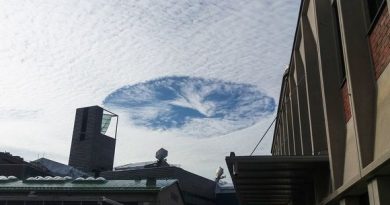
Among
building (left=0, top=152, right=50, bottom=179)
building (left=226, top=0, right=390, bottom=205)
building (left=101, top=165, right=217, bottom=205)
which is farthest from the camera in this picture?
building (left=101, top=165, right=217, bottom=205)

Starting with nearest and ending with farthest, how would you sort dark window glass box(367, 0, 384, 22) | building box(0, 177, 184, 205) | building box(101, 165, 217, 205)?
dark window glass box(367, 0, 384, 22), building box(0, 177, 184, 205), building box(101, 165, 217, 205)

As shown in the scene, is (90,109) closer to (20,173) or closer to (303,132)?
(20,173)

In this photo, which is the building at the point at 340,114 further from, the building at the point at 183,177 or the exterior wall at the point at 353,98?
the building at the point at 183,177

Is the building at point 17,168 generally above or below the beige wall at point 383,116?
above

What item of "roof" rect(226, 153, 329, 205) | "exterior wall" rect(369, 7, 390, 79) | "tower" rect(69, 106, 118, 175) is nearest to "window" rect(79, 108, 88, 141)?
"tower" rect(69, 106, 118, 175)

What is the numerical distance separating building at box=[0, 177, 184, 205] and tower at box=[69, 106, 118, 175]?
2483 cm

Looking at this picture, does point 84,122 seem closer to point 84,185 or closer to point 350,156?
point 84,185

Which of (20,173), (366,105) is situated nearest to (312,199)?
(366,105)

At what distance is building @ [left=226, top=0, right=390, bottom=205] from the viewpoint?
29.1 feet

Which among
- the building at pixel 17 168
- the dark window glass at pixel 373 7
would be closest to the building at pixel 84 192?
the building at pixel 17 168

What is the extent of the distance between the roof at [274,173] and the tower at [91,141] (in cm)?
5435

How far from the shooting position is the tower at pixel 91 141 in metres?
72.3

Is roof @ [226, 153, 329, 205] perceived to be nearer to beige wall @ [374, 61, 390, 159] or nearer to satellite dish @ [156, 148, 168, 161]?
beige wall @ [374, 61, 390, 159]

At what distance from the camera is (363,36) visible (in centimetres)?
992
